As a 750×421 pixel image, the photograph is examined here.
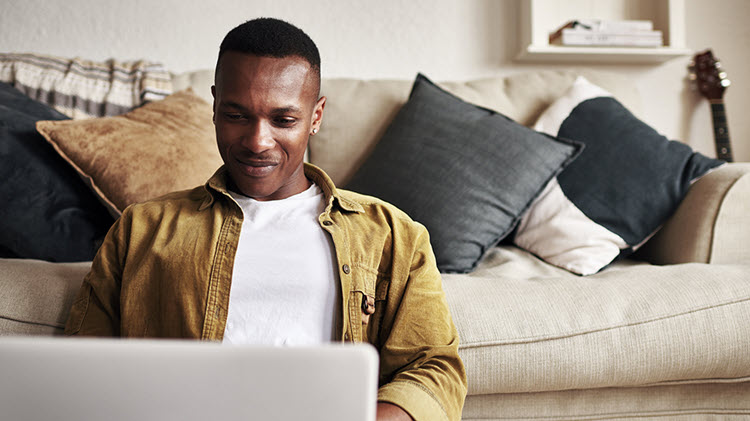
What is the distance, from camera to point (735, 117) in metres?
2.25

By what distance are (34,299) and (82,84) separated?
94 centimetres

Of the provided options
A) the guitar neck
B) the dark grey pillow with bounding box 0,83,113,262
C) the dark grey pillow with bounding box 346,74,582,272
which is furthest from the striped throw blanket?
the guitar neck

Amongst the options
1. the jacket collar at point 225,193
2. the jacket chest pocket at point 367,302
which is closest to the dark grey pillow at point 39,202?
the jacket collar at point 225,193

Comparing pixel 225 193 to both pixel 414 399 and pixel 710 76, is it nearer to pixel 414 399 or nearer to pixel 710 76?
pixel 414 399

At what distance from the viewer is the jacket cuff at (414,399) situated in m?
0.65

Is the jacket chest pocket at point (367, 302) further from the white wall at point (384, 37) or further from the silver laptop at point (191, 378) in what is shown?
the white wall at point (384, 37)

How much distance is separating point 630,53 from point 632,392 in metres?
1.42

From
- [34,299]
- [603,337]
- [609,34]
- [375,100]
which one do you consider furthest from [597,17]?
[34,299]

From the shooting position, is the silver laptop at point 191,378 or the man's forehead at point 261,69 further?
the man's forehead at point 261,69

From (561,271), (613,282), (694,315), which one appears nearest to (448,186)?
(561,271)

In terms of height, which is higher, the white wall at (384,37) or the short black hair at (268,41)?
the white wall at (384,37)

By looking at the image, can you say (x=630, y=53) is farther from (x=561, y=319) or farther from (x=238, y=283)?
(x=238, y=283)

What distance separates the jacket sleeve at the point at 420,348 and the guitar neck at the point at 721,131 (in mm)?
1704

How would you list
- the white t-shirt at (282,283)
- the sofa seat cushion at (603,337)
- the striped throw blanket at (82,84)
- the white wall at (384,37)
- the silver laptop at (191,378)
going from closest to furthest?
the silver laptop at (191,378) < the white t-shirt at (282,283) < the sofa seat cushion at (603,337) < the striped throw blanket at (82,84) < the white wall at (384,37)
